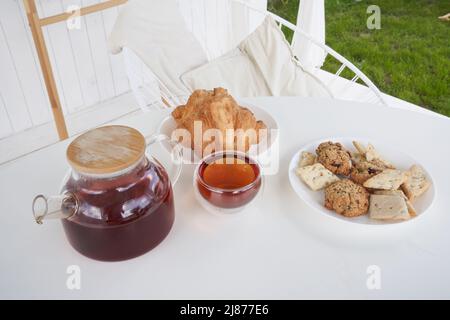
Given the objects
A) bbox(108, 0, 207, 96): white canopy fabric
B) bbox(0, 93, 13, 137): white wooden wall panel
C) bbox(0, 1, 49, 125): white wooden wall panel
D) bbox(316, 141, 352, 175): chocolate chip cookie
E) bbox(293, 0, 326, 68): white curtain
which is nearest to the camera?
bbox(316, 141, 352, 175): chocolate chip cookie

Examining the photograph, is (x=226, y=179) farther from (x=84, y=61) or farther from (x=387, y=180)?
(x=84, y=61)

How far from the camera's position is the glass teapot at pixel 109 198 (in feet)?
1.89

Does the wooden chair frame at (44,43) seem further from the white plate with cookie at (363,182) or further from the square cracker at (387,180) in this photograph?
the square cracker at (387,180)

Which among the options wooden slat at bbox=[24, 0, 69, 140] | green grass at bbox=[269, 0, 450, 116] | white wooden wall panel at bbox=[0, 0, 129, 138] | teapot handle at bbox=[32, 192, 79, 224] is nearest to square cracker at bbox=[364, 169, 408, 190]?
teapot handle at bbox=[32, 192, 79, 224]

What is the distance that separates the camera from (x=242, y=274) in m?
0.65

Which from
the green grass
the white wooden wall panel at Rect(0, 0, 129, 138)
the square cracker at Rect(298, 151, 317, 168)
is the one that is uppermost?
the square cracker at Rect(298, 151, 317, 168)

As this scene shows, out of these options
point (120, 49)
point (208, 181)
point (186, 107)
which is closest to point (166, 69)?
point (120, 49)

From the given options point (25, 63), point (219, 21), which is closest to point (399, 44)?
point (219, 21)

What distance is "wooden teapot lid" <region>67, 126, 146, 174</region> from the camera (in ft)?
1.87

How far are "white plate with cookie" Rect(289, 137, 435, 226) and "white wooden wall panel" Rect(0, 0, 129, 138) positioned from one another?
1.35m

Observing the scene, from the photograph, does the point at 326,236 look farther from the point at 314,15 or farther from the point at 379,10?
the point at 379,10

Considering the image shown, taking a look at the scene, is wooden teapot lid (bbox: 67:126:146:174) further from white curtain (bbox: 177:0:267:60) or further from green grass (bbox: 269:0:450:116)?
green grass (bbox: 269:0:450:116)

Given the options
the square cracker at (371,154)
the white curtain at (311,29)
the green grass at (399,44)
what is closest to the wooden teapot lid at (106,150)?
the square cracker at (371,154)

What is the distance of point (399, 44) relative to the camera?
269 centimetres
